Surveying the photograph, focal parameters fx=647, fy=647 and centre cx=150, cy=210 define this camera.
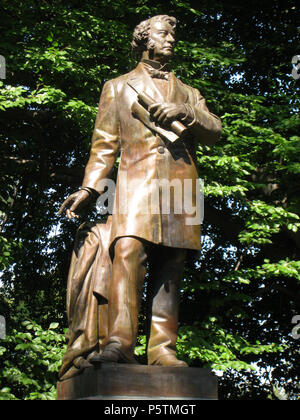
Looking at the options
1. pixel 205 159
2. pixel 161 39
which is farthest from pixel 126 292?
pixel 205 159

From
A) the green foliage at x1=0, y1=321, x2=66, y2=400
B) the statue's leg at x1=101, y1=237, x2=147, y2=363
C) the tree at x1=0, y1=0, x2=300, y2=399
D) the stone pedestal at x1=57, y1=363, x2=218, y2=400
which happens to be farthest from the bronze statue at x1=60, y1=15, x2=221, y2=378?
the tree at x1=0, y1=0, x2=300, y2=399

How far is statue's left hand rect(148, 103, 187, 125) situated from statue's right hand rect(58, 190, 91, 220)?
29.5 inches

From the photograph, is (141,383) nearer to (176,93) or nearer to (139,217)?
(139,217)

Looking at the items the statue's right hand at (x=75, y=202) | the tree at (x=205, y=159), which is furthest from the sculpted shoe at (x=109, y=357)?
the tree at (x=205, y=159)

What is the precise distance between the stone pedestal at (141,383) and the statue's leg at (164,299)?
35cm

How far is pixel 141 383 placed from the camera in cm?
388

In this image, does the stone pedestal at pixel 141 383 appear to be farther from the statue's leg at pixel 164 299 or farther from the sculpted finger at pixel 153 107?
the sculpted finger at pixel 153 107

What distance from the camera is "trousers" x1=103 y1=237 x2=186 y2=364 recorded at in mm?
4199

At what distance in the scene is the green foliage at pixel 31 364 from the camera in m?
8.13

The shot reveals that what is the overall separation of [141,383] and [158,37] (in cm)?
252

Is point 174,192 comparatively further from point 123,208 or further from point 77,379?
point 77,379

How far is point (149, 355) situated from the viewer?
436 cm

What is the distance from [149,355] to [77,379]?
22.0 inches
